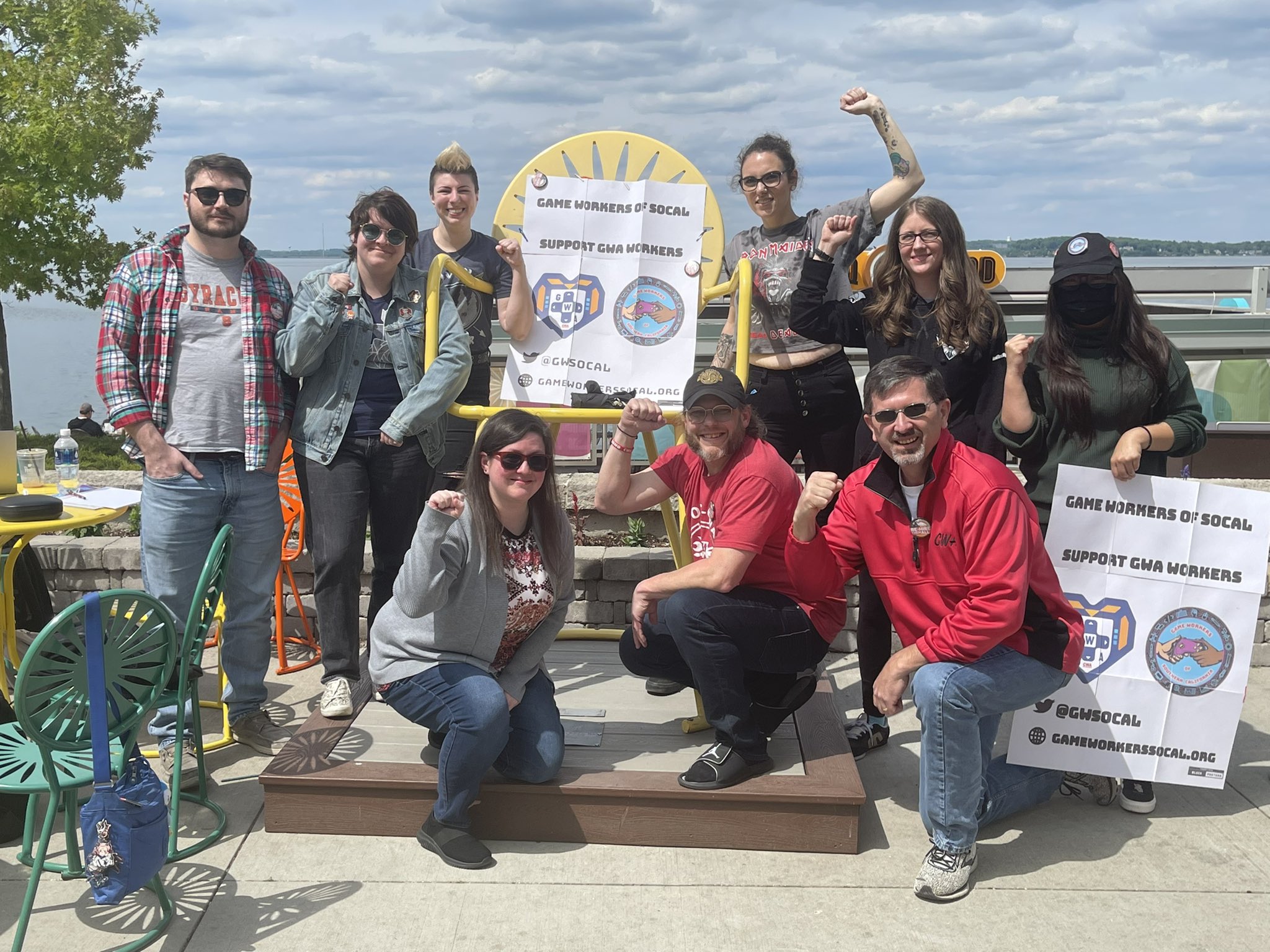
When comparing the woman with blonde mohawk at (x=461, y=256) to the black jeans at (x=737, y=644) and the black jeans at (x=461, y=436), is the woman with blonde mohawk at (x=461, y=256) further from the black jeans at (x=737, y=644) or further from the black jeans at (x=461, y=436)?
the black jeans at (x=737, y=644)

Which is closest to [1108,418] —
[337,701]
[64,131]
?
[337,701]

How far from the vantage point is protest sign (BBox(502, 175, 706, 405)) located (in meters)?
4.16

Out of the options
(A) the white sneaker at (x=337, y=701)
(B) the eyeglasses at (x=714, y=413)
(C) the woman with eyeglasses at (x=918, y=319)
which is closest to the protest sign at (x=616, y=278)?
(C) the woman with eyeglasses at (x=918, y=319)

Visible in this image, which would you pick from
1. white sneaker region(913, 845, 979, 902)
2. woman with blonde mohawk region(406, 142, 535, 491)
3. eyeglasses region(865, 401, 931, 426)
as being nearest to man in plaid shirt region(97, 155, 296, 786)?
woman with blonde mohawk region(406, 142, 535, 491)

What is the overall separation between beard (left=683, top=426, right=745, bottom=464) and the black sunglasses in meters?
0.58

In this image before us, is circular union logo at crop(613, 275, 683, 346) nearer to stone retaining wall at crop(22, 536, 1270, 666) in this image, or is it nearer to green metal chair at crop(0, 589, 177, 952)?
stone retaining wall at crop(22, 536, 1270, 666)

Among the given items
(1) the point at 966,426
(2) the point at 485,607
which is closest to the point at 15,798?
(2) the point at 485,607

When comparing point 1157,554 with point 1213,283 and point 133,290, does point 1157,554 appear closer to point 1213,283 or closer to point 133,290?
point 133,290

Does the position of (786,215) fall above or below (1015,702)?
above

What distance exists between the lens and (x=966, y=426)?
3.82 meters

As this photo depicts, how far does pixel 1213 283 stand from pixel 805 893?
15.1 m

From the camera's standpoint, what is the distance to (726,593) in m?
3.55

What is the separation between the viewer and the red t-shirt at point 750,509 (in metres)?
3.48

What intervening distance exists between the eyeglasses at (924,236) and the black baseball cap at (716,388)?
2.63 ft
